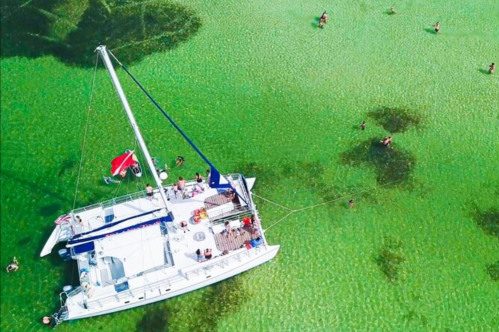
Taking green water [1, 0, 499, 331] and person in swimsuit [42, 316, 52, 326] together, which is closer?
person in swimsuit [42, 316, 52, 326]

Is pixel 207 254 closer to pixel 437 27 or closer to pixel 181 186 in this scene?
pixel 181 186

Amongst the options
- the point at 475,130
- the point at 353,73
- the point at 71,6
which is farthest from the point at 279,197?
the point at 71,6

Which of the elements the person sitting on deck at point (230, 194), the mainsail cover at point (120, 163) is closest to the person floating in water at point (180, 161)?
the person sitting on deck at point (230, 194)

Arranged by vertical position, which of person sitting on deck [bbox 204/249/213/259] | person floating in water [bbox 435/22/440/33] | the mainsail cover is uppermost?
person floating in water [bbox 435/22/440/33]

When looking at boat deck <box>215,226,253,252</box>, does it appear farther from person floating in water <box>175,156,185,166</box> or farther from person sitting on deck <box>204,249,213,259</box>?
person floating in water <box>175,156,185,166</box>

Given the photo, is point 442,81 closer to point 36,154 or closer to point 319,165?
point 319,165

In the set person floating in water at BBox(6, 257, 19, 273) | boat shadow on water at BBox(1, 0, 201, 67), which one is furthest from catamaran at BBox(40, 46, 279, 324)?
boat shadow on water at BBox(1, 0, 201, 67)

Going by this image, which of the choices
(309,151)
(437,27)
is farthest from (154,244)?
(437,27)
